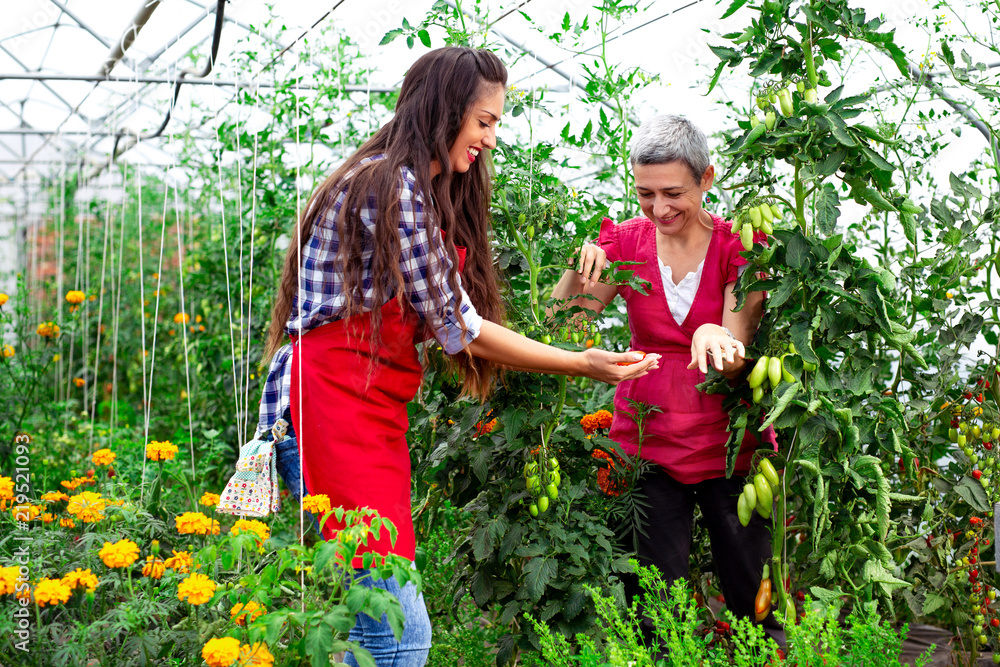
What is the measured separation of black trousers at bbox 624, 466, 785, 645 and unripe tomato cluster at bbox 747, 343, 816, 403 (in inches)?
10.8

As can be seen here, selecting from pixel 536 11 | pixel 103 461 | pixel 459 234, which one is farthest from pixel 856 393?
pixel 536 11

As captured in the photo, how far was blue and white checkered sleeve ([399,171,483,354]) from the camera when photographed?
4.47ft

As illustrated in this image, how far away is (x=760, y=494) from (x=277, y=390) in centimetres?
89

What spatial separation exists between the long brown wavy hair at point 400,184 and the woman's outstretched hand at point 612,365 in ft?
0.69

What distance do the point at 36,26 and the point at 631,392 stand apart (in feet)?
17.9

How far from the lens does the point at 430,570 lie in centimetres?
219

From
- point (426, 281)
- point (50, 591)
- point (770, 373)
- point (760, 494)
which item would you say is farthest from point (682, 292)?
point (50, 591)

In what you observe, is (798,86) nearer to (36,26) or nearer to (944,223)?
(944,223)

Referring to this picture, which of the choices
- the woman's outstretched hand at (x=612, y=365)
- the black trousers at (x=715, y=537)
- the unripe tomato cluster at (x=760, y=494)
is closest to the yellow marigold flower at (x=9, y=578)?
the woman's outstretched hand at (x=612, y=365)

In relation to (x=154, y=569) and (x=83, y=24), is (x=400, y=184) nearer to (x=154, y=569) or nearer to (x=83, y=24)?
(x=154, y=569)

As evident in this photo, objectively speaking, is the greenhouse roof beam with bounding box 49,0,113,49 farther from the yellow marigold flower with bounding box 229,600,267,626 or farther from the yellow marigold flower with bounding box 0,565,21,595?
the yellow marigold flower with bounding box 229,600,267,626

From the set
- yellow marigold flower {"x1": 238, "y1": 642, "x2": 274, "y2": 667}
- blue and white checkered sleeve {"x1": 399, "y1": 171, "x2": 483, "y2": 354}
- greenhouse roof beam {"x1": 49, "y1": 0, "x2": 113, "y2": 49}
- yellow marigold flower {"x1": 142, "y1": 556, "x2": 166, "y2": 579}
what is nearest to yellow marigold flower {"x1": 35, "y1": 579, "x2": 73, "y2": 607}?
yellow marigold flower {"x1": 142, "y1": 556, "x2": 166, "y2": 579}

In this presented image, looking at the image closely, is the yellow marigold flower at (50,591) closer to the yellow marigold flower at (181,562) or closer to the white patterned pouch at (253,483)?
the yellow marigold flower at (181,562)

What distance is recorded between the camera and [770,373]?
5.03 feet
